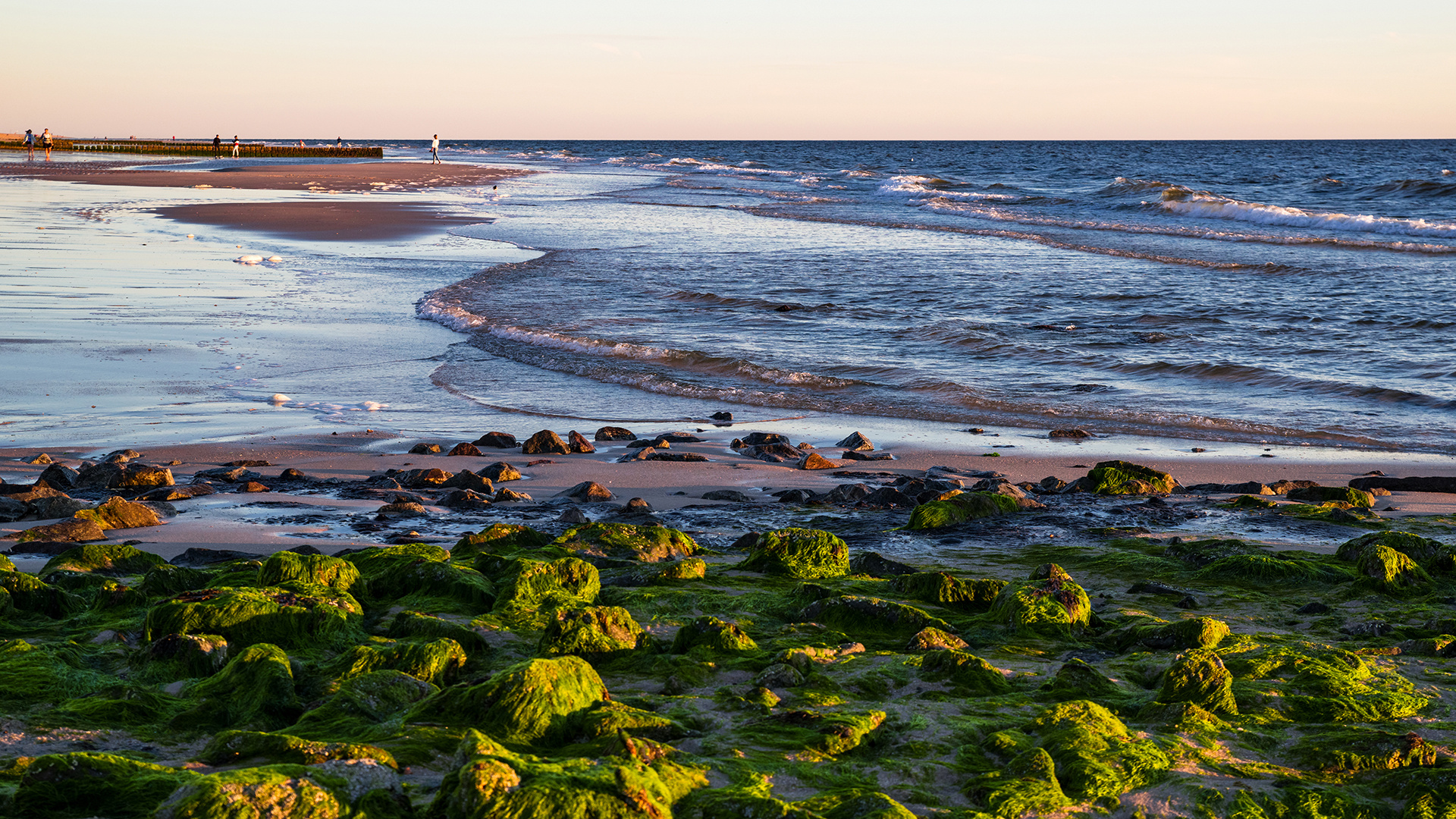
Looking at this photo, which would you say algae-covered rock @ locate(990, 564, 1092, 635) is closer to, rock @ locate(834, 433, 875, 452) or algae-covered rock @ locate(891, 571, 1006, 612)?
algae-covered rock @ locate(891, 571, 1006, 612)

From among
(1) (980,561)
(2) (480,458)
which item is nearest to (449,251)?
(2) (480,458)

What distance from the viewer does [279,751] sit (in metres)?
2.89

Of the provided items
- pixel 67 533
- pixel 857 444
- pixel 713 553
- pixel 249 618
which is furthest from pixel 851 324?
pixel 249 618

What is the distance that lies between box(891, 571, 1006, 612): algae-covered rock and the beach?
0.07ft

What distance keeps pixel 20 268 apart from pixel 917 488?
1400 centimetres

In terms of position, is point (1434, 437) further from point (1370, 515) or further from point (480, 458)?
point (480, 458)

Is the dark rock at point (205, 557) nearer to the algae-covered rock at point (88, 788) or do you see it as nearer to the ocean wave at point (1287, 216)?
the algae-covered rock at point (88, 788)

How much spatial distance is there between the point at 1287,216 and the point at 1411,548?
2712 centimetres

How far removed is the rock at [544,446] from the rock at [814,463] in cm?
170

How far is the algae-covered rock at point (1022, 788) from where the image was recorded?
9.54 feet

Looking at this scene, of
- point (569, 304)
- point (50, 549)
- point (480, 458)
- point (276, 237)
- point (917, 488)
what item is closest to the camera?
point (50, 549)

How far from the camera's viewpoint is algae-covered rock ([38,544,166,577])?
489 centimetres

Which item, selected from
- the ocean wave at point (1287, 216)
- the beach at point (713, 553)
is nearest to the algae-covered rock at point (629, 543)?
the beach at point (713, 553)

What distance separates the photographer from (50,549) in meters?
5.20
